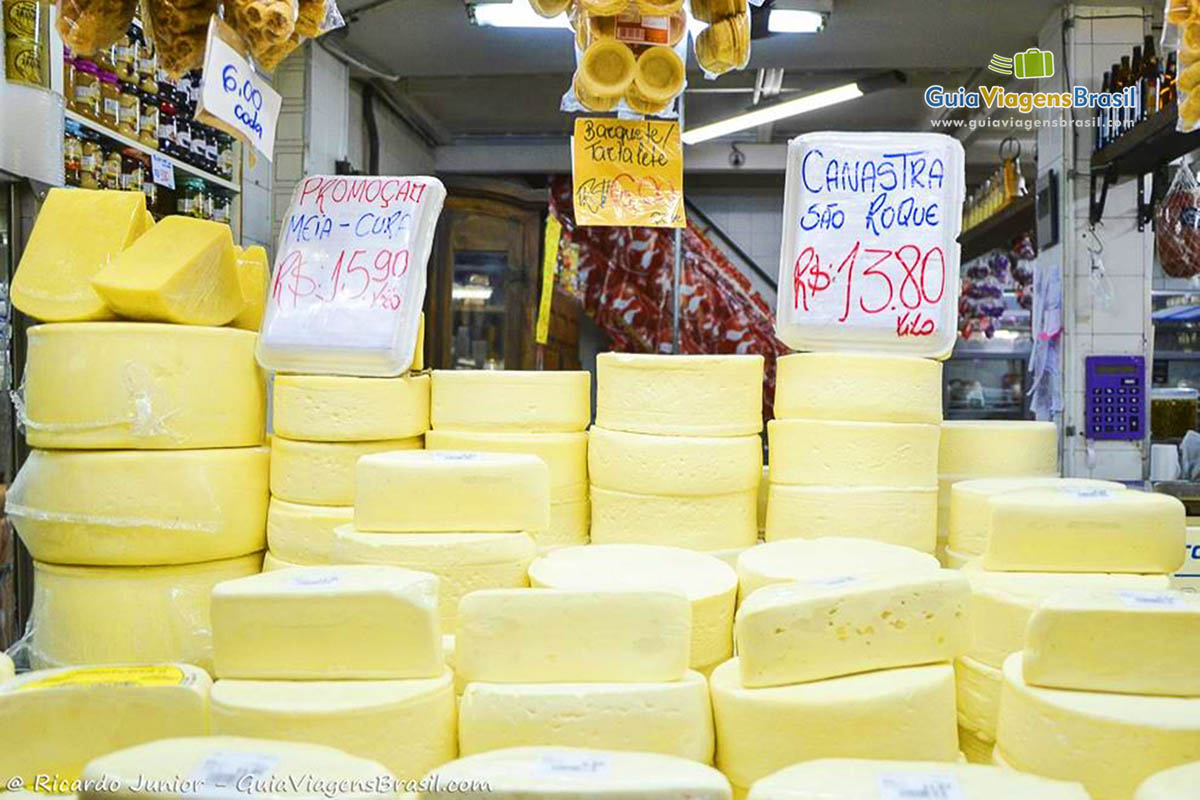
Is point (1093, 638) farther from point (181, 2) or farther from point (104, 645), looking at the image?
point (181, 2)

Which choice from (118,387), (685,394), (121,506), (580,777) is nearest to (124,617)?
(121,506)

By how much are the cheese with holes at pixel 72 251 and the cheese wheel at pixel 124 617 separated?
57cm

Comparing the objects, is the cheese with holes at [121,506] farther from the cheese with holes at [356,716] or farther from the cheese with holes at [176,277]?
the cheese with holes at [356,716]

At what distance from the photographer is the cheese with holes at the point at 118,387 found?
6.25 ft

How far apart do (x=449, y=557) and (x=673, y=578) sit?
41 centimetres

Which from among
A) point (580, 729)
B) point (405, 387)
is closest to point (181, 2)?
point (405, 387)

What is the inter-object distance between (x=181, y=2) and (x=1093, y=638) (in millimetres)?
2052

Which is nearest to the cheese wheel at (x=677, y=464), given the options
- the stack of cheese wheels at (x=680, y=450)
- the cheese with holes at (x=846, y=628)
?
the stack of cheese wheels at (x=680, y=450)

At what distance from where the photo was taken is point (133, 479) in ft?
6.26

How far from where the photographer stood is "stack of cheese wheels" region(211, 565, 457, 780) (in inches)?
48.3

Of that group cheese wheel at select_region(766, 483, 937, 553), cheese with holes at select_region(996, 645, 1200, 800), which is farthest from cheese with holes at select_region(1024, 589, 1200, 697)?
cheese wheel at select_region(766, 483, 937, 553)

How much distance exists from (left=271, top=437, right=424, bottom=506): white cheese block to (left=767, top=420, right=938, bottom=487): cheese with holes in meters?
1.01

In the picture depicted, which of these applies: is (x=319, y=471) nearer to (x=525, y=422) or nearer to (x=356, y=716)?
(x=525, y=422)

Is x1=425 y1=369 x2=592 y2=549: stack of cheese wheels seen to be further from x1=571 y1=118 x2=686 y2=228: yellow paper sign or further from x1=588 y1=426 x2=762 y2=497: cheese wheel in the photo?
x1=571 y1=118 x2=686 y2=228: yellow paper sign
